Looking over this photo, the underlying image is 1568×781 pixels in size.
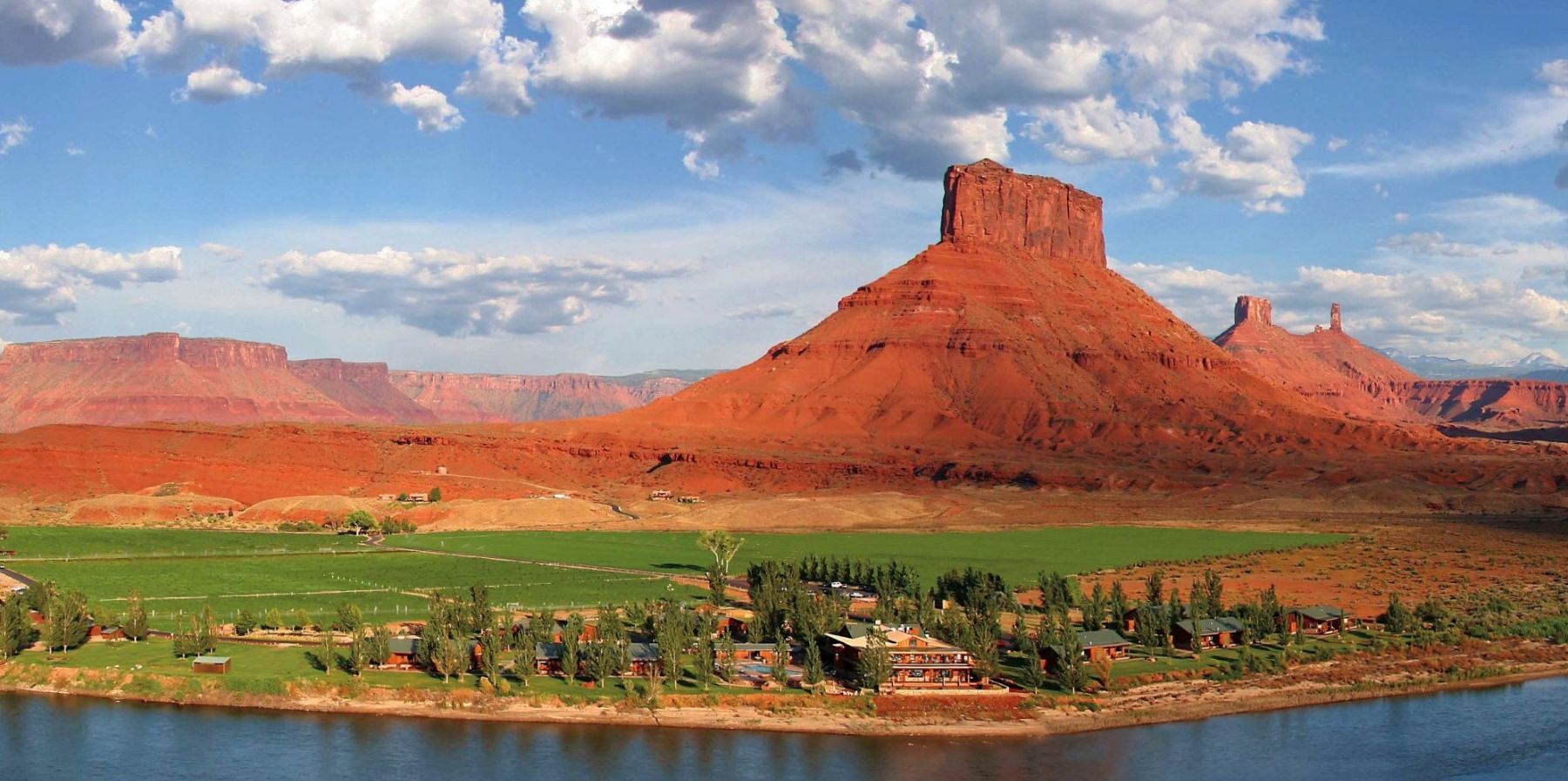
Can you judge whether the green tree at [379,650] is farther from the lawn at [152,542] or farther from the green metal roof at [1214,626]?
the lawn at [152,542]

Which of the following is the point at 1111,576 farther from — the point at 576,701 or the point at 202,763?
the point at 202,763

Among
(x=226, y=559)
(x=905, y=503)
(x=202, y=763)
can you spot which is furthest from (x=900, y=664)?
(x=905, y=503)

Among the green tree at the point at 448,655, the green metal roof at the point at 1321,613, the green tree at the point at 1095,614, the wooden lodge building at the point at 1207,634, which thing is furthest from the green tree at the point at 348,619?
the green metal roof at the point at 1321,613

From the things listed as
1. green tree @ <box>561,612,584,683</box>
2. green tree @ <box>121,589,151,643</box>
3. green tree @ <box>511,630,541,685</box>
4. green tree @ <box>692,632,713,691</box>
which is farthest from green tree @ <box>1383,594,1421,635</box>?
green tree @ <box>121,589,151,643</box>

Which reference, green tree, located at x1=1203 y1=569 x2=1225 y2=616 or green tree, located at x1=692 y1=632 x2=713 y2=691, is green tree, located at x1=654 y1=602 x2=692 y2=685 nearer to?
green tree, located at x1=692 y1=632 x2=713 y2=691

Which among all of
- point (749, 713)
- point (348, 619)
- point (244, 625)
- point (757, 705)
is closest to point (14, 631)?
point (244, 625)

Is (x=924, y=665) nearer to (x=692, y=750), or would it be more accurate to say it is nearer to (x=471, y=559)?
(x=692, y=750)
